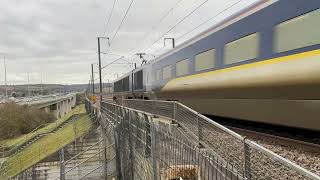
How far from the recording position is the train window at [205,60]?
14.2 metres

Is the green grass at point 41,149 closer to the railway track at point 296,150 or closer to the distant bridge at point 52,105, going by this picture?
the railway track at point 296,150

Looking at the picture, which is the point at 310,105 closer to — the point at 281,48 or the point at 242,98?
the point at 281,48

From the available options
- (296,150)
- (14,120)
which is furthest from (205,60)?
(14,120)

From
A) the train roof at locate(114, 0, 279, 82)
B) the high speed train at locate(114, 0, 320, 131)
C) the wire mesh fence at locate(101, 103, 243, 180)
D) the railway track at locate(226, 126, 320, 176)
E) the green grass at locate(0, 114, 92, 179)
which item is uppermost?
the train roof at locate(114, 0, 279, 82)

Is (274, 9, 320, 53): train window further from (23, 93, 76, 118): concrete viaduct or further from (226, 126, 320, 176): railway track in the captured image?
(23, 93, 76, 118): concrete viaduct

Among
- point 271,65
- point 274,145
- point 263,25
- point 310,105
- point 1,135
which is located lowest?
point 1,135

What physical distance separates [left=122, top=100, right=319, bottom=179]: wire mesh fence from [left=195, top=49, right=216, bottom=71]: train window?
1.64 metres

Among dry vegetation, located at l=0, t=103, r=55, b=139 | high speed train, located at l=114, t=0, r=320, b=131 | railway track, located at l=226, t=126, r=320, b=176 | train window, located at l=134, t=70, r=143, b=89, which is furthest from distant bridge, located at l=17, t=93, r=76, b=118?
railway track, located at l=226, t=126, r=320, b=176

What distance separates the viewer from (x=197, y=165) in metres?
5.27

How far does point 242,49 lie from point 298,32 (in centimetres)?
291

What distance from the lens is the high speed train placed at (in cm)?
826

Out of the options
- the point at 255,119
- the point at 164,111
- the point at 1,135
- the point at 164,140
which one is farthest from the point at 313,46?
the point at 1,135

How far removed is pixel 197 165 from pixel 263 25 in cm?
589

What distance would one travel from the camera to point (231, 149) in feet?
24.6
